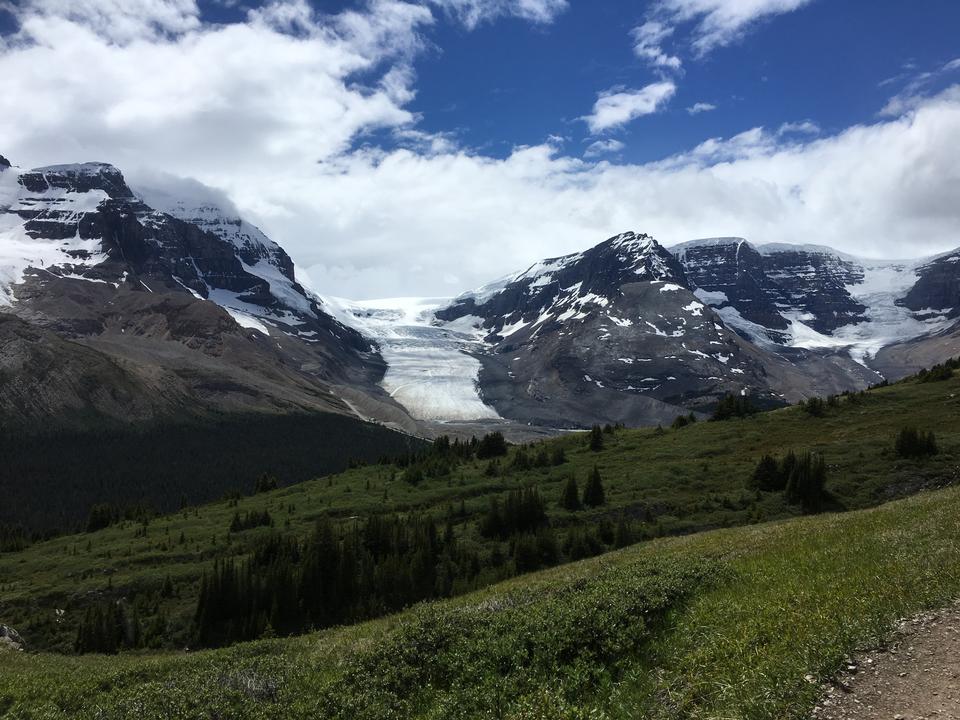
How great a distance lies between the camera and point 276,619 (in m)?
58.4

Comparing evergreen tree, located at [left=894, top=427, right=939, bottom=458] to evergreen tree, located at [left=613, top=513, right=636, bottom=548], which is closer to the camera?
evergreen tree, located at [left=613, top=513, right=636, bottom=548]

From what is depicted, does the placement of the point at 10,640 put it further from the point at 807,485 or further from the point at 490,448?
the point at 490,448

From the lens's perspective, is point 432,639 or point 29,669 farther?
point 29,669

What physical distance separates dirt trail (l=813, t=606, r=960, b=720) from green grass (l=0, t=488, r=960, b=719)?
0.42 meters

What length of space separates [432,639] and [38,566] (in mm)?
82485

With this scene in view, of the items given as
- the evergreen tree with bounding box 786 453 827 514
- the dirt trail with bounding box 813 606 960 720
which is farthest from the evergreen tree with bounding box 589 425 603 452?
the dirt trail with bounding box 813 606 960 720

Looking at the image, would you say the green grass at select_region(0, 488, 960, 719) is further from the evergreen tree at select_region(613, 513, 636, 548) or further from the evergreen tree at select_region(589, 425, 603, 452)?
the evergreen tree at select_region(589, 425, 603, 452)

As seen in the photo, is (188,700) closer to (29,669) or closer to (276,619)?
(29,669)

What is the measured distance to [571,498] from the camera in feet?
248

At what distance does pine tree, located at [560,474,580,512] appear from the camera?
7505 centimetres

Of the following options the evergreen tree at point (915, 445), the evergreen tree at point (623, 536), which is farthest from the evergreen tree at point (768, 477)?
the evergreen tree at point (623, 536)

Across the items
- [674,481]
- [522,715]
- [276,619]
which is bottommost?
[276,619]

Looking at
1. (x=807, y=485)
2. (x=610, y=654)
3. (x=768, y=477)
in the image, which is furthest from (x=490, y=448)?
(x=610, y=654)

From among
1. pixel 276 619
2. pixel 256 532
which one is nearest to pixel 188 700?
pixel 276 619
